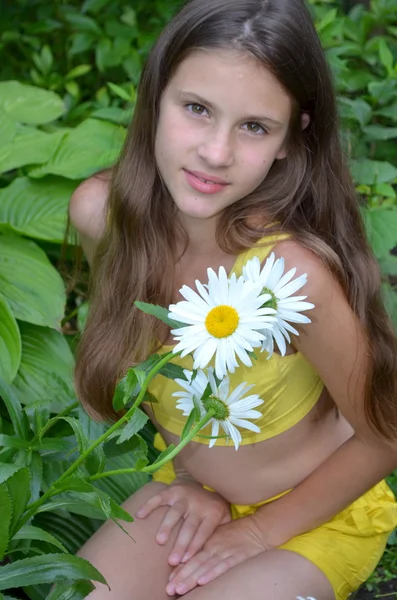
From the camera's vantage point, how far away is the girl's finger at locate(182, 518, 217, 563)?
1.79 meters

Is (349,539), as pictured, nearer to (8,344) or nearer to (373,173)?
(8,344)

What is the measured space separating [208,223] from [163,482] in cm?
55

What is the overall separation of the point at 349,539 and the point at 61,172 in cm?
120

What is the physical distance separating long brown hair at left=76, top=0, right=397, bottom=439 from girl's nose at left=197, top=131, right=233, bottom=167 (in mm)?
134

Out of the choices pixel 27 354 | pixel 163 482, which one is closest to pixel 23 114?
pixel 27 354

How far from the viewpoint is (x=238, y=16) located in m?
1.57

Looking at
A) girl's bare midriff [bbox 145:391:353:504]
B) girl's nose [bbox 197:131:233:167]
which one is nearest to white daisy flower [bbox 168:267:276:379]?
girl's nose [bbox 197:131:233:167]

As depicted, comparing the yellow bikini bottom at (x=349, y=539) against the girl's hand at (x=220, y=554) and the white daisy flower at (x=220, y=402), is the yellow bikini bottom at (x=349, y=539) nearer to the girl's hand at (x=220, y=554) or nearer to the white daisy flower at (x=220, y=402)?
the girl's hand at (x=220, y=554)

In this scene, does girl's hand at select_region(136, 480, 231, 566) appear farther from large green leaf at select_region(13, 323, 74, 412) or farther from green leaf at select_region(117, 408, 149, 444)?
green leaf at select_region(117, 408, 149, 444)

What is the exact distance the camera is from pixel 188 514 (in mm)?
1848

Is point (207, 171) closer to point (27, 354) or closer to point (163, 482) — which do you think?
point (163, 482)

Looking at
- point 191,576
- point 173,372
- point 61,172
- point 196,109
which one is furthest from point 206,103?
point 61,172

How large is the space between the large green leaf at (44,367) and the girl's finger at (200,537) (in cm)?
47

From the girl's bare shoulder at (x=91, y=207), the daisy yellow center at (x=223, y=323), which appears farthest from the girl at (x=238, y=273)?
the daisy yellow center at (x=223, y=323)
